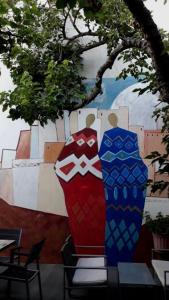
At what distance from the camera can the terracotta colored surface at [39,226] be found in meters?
6.12

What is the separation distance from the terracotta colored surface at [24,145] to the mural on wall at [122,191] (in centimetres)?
134

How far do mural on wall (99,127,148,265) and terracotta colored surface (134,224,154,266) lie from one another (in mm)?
69

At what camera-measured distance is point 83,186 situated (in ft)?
19.9

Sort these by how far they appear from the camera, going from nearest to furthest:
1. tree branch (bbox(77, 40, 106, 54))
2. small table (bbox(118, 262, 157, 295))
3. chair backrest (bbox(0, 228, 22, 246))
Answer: small table (bbox(118, 262, 157, 295)) < chair backrest (bbox(0, 228, 22, 246)) < tree branch (bbox(77, 40, 106, 54))

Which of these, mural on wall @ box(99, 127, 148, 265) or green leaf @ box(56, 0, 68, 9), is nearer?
green leaf @ box(56, 0, 68, 9)

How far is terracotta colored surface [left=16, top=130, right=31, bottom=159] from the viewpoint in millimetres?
6312

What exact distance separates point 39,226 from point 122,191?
63.8 inches

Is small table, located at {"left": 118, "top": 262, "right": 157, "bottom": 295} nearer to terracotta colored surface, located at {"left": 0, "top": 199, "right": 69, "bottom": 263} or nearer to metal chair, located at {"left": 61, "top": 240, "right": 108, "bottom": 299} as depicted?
metal chair, located at {"left": 61, "top": 240, "right": 108, "bottom": 299}

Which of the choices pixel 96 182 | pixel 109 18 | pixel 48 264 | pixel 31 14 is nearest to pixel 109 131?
pixel 96 182

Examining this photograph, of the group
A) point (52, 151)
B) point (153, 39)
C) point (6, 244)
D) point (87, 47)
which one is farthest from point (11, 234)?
point (153, 39)

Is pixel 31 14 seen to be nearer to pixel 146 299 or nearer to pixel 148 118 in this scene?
pixel 148 118

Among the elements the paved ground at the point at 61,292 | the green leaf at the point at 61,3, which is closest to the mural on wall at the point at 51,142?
the paved ground at the point at 61,292

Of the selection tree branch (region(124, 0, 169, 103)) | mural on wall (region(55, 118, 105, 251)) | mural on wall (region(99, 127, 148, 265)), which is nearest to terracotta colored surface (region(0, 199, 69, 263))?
mural on wall (region(55, 118, 105, 251))

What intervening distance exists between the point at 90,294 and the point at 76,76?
3527 mm
